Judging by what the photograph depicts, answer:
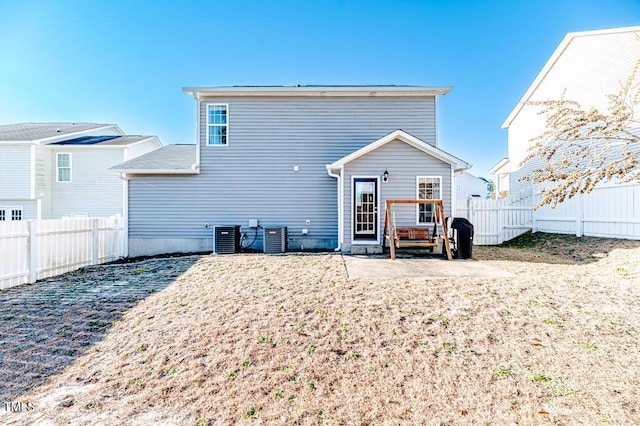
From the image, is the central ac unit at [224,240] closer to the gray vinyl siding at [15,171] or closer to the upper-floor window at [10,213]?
the gray vinyl siding at [15,171]

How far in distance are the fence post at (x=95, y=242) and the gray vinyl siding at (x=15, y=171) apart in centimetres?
1102

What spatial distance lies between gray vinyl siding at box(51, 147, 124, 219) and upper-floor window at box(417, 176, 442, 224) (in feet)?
49.0

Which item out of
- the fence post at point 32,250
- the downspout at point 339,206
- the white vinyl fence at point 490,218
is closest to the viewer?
the fence post at point 32,250

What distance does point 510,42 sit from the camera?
1410 centimetres

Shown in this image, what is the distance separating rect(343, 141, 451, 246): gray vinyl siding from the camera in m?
9.59

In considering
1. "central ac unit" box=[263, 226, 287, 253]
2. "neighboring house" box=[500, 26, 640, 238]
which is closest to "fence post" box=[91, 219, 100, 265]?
"central ac unit" box=[263, 226, 287, 253]

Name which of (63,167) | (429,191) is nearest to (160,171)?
(429,191)

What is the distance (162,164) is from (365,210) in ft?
23.3

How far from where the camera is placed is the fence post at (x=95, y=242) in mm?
9172

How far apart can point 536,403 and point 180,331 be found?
3.92 meters

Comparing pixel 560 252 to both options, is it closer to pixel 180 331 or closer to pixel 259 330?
pixel 259 330

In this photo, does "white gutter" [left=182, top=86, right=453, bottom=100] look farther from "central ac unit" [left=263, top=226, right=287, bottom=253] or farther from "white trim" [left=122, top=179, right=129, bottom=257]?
"central ac unit" [left=263, top=226, right=287, bottom=253]

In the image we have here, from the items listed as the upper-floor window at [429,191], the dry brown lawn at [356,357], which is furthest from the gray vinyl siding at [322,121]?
the dry brown lawn at [356,357]

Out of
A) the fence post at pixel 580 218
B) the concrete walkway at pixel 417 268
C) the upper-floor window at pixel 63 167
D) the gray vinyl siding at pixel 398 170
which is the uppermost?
the upper-floor window at pixel 63 167
